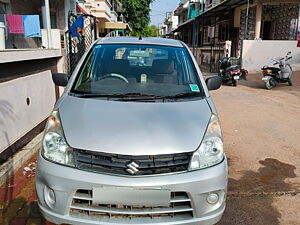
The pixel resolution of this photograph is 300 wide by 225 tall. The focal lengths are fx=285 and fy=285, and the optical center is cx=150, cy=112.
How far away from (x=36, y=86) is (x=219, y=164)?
3812mm

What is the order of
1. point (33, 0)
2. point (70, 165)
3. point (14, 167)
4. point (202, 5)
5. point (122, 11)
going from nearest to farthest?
point (70, 165), point (14, 167), point (33, 0), point (202, 5), point (122, 11)

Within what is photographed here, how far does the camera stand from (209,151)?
2.25 m

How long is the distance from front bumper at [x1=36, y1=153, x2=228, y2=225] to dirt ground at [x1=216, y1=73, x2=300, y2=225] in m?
0.87

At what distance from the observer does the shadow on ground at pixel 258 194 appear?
9.39 ft

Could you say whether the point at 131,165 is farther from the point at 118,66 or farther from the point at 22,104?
the point at 22,104

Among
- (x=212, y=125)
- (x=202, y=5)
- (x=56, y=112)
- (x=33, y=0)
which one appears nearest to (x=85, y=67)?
(x=56, y=112)

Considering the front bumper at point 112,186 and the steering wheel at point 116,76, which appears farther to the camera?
the steering wheel at point 116,76

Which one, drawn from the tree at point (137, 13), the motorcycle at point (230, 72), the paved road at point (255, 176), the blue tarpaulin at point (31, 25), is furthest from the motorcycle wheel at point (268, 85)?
the tree at point (137, 13)

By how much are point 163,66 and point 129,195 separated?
74.0 inches

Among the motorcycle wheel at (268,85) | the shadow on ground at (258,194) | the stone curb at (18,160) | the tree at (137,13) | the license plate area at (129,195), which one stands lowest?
the shadow on ground at (258,194)

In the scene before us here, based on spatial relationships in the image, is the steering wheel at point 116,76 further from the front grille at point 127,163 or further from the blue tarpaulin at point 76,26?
the blue tarpaulin at point 76,26

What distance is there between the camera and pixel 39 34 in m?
6.53

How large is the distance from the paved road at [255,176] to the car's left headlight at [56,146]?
894 millimetres

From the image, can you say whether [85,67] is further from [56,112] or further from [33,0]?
[33,0]
